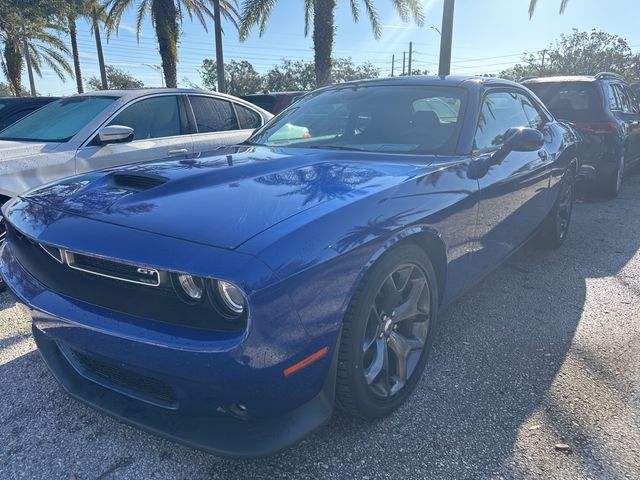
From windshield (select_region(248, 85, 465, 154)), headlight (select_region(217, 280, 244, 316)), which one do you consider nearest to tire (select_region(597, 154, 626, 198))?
windshield (select_region(248, 85, 465, 154))

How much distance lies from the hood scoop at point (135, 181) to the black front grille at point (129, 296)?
17.5 inches

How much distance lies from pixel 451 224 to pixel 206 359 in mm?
1433

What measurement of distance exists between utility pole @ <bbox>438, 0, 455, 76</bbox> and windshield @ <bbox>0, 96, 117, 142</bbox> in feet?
23.3

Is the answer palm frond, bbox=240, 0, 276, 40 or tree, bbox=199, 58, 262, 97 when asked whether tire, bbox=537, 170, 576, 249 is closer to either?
palm frond, bbox=240, 0, 276, 40

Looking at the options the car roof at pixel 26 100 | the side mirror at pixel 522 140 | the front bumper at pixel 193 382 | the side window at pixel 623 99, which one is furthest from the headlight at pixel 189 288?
the side window at pixel 623 99

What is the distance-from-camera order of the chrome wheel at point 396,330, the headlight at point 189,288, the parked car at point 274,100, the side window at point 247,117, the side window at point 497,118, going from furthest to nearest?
1. the parked car at point 274,100
2. the side window at point 247,117
3. the side window at point 497,118
4. the chrome wheel at point 396,330
5. the headlight at point 189,288

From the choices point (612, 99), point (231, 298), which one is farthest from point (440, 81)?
point (612, 99)

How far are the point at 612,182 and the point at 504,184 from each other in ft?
14.4

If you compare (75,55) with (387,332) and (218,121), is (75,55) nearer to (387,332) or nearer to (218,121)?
(218,121)

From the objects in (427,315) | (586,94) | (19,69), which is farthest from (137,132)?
(19,69)

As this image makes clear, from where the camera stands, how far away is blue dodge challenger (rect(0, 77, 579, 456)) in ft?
5.12

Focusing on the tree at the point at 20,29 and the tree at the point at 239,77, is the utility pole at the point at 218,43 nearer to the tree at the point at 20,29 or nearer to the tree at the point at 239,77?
the tree at the point at 20,29

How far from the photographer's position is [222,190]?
209cm

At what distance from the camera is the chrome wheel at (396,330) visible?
2092mm
